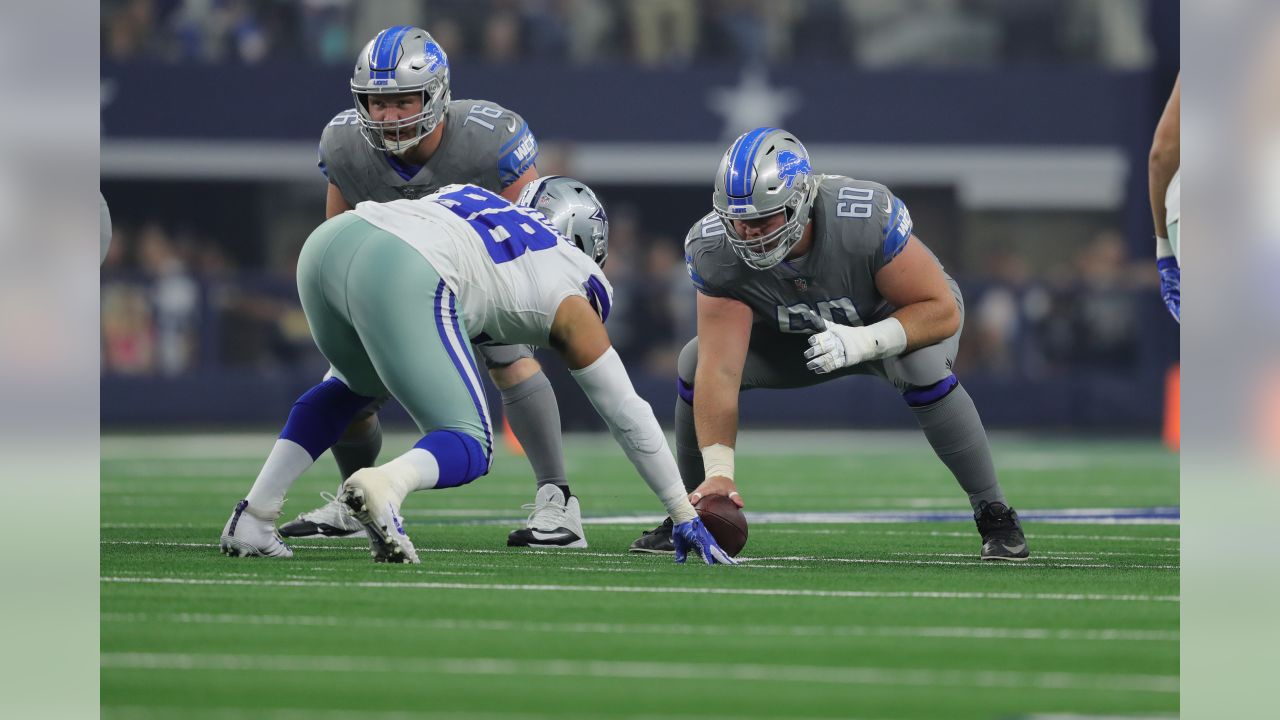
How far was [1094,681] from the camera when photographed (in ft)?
11.6

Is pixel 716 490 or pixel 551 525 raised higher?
pixel 716 490

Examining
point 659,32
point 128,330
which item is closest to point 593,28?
point 659,32

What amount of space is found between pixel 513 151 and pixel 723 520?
169 cm

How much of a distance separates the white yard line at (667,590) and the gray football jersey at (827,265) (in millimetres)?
1376

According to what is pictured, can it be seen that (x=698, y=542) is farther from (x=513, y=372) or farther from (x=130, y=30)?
(x=130, y=30)

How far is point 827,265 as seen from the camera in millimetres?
5887

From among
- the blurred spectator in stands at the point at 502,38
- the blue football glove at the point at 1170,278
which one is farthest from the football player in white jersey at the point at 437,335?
the blurred spectator in stands at the point at 502,38

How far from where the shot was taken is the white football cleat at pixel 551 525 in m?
6.23

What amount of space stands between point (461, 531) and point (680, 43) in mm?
12137

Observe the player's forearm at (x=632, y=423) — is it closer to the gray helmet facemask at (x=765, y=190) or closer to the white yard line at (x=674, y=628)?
the gray helmet facemask at (x=765, y=190)

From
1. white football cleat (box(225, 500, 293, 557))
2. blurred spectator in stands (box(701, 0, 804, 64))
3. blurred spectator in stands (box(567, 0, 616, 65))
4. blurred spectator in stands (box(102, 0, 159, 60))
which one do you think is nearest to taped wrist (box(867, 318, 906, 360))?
white football cleat (box(225, 500, 293, 557))

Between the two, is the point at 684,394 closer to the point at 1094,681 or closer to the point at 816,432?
the point at 1094,681

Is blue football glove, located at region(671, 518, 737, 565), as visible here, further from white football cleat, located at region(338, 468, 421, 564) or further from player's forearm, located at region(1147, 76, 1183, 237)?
player's forearm, located at region(1147, 76, 1183, 237)
